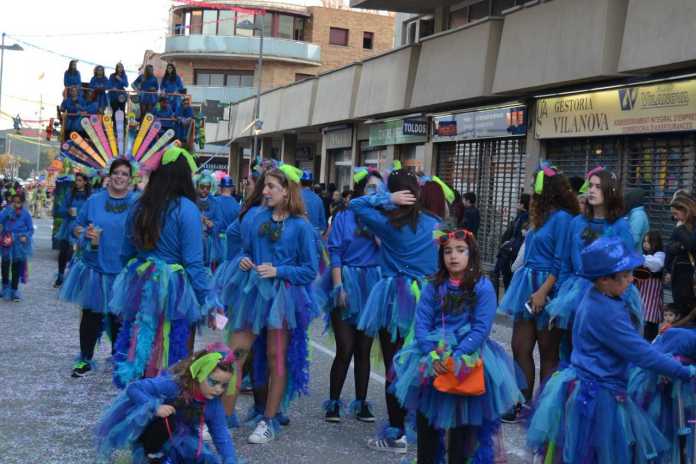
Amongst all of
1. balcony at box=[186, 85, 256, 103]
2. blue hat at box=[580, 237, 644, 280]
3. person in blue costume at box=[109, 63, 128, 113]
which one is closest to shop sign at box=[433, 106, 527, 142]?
person in blue costume at box=[109, 63, 128, 113]

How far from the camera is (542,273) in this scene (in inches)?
302

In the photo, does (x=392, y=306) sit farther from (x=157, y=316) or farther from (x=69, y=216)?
(x=69, y=216)

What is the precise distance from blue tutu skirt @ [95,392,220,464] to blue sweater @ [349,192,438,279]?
7.01 feet

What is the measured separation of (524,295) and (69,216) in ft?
32.8

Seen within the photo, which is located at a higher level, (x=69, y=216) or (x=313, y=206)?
(x=313, y=206)

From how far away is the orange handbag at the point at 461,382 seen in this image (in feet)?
16.6

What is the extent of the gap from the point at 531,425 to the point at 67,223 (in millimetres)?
11990

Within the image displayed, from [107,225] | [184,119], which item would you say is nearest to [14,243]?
[184,119]

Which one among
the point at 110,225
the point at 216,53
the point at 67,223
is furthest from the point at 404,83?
the point at 216,53

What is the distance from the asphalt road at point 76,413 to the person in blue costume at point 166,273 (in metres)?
0.61

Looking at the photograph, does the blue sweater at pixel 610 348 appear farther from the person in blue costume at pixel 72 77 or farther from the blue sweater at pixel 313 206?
the person in blue costume at pixel 72 77

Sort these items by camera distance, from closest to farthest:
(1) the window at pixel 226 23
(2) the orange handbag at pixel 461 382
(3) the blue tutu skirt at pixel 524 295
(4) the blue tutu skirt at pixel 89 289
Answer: (2) the orange handbag at pixel 461 382
(3) the blue tutu skirt at pixel 524 295
(4) the blue tutu skirt at pixel 89 289
(1) the window at pixel 226 23

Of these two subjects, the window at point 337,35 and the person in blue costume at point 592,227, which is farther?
the window at point 337,35

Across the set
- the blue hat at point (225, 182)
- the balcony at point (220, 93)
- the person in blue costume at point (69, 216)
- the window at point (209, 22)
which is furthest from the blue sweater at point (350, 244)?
the window at point (209, 22)
